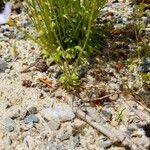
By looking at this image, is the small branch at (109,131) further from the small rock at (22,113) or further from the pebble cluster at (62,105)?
the small rock at (22,113)

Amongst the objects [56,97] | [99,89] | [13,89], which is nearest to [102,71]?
[99,89]

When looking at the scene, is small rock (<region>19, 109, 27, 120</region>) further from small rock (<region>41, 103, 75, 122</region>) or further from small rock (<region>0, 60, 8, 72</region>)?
small rock (<region>0, 60, 8, 72</region>)

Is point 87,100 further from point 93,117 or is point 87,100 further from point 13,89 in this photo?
point 13,89

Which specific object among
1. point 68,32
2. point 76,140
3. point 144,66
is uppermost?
point 68,32

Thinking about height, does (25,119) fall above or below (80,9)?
below

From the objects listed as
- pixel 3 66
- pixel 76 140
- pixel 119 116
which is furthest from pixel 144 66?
pixel 3 66

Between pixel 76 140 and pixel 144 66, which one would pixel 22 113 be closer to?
pixel 76 140
